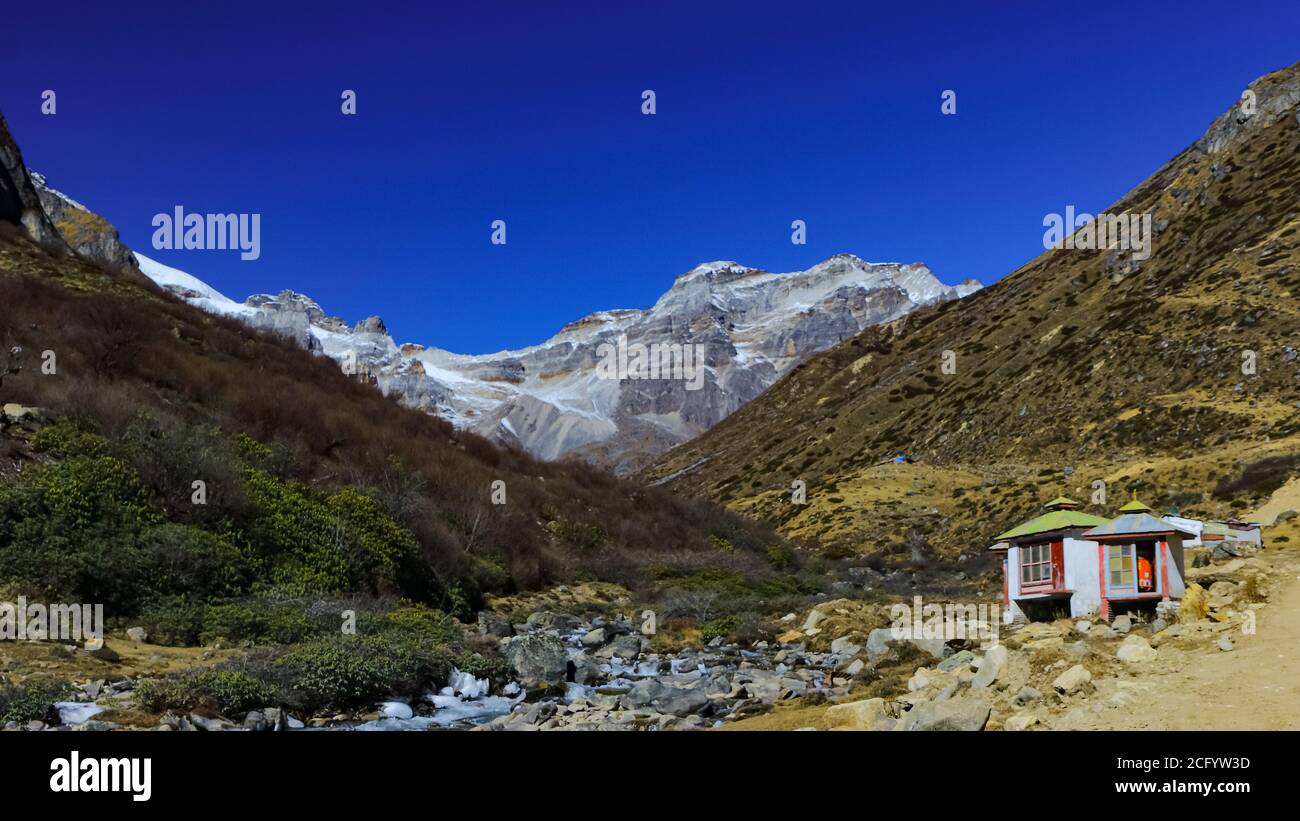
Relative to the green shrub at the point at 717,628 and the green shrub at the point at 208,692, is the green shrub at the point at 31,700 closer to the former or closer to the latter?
the green shrub at the point at 208,692

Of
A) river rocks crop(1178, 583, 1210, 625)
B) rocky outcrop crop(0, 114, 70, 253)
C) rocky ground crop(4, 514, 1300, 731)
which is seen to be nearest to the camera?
rocky ground crop(4, 514, 1300, 731)

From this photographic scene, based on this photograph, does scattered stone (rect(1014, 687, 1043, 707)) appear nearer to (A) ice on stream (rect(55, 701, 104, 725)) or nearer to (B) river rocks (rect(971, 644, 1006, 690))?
(B) river rocks (rect(971, 644, 1006, 690))

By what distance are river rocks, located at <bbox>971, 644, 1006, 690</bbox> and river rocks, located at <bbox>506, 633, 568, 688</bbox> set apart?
24.4 feet

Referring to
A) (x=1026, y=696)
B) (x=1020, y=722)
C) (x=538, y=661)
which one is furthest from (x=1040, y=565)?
(x=1020, y=722)

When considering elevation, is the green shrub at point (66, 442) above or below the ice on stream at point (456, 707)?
above

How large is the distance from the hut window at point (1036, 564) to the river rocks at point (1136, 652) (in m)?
7.93

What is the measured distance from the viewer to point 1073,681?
33.3ft

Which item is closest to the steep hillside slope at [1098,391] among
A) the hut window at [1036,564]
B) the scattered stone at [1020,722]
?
the hut window at [1036,564]

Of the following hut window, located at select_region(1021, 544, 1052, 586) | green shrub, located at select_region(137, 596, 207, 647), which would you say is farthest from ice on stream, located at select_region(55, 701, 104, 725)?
hut window, located at select_region(1021, 544, 1052, 586)

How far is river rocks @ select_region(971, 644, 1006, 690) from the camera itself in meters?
11.3

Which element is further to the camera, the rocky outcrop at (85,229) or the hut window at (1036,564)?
the rocky outcrop at (85,229)

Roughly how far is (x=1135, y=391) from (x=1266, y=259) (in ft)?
47.6

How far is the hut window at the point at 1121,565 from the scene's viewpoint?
704 inches
